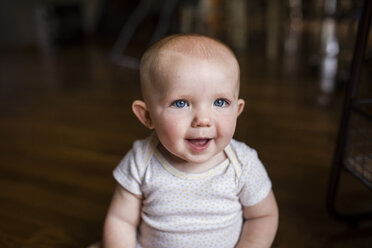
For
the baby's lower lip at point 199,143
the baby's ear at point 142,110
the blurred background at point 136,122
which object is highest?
the baby's ear at point 142,110

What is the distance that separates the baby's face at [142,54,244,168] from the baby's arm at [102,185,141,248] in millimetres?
155

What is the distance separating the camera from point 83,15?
5023 mm

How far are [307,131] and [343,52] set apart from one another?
0.88 m

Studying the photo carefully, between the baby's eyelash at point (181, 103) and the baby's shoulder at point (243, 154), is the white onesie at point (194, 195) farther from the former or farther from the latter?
the baby's eyelash at point (181, 103)

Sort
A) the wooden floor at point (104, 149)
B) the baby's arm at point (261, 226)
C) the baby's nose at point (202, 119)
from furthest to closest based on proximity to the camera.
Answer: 1. the wooden floor at point (104, 149)
2. the baby's arm at point (261, 226)
3. the baby's nose at point (202, 119)

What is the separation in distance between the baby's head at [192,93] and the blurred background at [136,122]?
1.10 ft

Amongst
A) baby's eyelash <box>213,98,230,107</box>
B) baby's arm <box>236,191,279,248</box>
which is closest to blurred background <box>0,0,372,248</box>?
baby's arm <box>236,191,279,248</box>

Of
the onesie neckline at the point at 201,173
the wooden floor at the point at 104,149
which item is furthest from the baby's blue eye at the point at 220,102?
the wooden floor at the point at 104,149

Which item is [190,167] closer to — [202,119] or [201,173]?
[201,173]

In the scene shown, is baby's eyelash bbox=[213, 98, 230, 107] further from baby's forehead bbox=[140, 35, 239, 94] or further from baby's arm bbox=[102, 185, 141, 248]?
baby's arm bbox=[102, 185, 141, 248]

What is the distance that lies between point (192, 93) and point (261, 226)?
28 cm

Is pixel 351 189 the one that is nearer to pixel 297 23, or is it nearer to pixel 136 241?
pixel 136 241

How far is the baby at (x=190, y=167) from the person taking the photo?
0.63 meters

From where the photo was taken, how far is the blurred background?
3.38 feet
